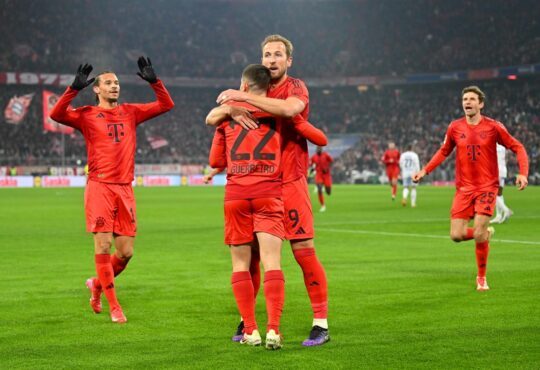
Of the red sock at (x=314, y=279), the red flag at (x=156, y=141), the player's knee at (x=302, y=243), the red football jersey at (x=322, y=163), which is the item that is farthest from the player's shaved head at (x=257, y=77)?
the red flag at (x=156, y=141)

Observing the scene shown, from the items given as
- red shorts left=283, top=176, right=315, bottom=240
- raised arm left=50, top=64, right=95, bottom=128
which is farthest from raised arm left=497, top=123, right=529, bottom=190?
raised arm left=50, top=64, right=95, bottom=128

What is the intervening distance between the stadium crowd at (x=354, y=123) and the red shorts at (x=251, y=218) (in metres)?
51.3

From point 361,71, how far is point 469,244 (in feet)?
207

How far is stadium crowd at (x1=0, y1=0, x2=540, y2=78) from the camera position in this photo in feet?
226

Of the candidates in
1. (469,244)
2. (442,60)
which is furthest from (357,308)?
(442,60)

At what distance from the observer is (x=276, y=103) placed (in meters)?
6.42

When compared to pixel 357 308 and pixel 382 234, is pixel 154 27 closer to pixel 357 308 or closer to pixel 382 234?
pixel 382 234

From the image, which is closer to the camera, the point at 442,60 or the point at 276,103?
the point at 276,103

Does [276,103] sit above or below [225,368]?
above

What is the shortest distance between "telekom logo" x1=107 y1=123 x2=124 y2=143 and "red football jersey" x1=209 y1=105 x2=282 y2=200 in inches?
90.3

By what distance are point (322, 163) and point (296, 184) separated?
2258 cm

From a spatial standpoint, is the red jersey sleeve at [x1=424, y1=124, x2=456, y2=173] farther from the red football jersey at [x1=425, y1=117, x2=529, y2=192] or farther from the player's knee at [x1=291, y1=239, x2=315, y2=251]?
the player's knee at [x1=291, y1=239, x2=315, y2=251]

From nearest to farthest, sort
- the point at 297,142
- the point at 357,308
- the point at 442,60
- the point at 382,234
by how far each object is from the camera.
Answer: the point at 297,142 < the point at 357,308 < the point at 382,234 < the point at 442,60

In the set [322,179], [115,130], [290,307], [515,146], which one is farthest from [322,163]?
[115,130]
